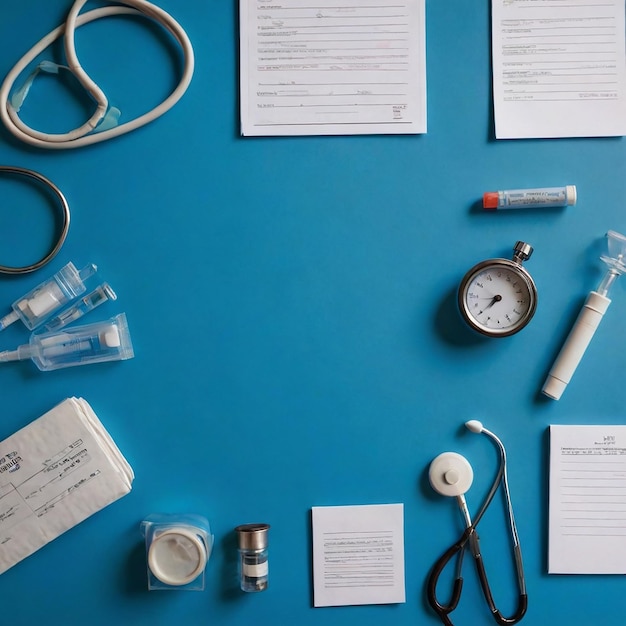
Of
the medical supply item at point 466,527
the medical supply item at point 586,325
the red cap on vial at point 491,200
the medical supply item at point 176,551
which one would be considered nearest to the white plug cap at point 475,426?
the medical supply item at point 466,527

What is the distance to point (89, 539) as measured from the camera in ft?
3.53

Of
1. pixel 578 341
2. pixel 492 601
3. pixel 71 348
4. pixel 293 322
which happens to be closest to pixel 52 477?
pixel 71 348

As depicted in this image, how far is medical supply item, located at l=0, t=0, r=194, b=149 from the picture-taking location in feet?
3.39

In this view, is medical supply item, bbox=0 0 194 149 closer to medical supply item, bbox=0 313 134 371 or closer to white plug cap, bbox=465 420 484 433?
medical supply item, bbox=0 313 134 371

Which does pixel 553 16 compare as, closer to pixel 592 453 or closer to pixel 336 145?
pixel 336 145

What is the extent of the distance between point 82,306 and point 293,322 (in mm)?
360

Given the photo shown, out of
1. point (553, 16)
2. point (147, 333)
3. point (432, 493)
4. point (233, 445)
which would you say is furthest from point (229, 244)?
point (553, 16)

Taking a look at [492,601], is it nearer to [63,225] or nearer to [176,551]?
[176,551]

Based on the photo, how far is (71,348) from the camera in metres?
1.06

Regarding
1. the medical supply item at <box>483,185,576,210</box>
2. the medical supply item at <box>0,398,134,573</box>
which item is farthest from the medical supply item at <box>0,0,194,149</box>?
the medical supply item at <box>483,185,576,210</box>

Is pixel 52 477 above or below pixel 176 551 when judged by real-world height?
above

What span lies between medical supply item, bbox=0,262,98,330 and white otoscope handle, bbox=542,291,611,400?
809mm

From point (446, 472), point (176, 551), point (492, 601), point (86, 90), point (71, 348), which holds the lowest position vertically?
point (492, 601)

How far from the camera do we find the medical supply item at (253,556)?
3.36ft
